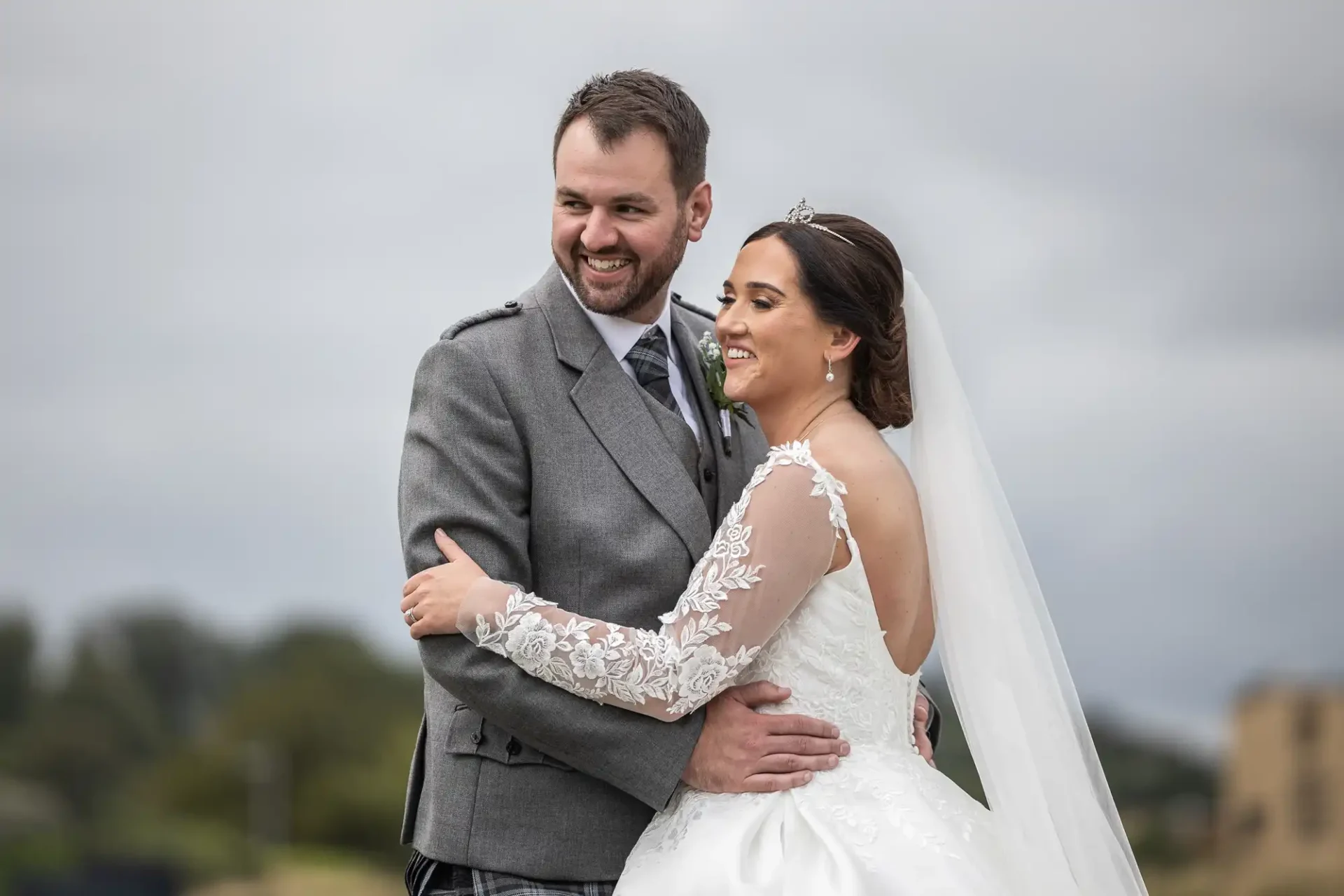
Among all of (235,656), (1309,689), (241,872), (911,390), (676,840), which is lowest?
(241,872)

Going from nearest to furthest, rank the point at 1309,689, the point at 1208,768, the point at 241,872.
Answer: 1. the point at 1309,689
2. the point at 1208,768
3. the point at 241,872

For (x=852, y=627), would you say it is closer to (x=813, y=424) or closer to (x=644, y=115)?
(x=813, y=424)

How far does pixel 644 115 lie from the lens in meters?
3.09

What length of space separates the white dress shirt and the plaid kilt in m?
1.02

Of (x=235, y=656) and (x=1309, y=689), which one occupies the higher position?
(x=1309, y=689)

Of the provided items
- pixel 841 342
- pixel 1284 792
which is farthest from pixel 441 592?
pixel 1284 792

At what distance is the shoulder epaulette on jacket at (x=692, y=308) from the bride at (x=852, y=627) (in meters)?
0.64

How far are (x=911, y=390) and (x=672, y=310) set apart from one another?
721 millimetres

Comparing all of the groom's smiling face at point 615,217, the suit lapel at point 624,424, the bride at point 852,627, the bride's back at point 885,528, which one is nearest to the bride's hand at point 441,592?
the bride at point 852,627

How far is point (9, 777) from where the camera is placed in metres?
13.4

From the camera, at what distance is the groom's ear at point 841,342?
305 cm

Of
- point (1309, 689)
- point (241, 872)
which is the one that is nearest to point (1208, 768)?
point (1309, 689)

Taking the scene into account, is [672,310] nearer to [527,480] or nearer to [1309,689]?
[527,480]

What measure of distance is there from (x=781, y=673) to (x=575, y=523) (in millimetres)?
532
